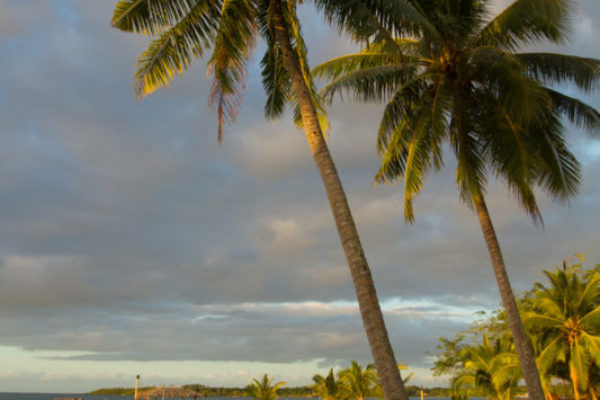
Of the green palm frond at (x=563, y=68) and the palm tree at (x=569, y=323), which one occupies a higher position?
the green palm frond at (x=563, y=68)

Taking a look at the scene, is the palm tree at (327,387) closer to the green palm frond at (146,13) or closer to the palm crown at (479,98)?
the palm crown at (479,98)

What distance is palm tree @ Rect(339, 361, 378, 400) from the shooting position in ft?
113

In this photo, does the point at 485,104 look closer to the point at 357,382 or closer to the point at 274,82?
the point at 274,82

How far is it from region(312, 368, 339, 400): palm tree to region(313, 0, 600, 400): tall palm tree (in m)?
23.1

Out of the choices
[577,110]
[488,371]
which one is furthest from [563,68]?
[488,371]

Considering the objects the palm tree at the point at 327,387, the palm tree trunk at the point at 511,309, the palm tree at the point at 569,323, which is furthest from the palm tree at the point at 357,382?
the palm tree trunk at the point at 511,309

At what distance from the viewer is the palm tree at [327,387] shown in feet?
113

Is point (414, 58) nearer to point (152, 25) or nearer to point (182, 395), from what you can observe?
point (152, 25)

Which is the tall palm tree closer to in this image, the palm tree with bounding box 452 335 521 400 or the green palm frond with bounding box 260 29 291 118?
the green palm frond with bounding box 260 29 291 118

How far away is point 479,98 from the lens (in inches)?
560

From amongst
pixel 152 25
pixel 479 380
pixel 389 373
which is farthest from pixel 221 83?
pixel 479 380

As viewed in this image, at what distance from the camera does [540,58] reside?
13.9 metres

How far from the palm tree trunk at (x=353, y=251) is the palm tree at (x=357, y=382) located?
28860 mm

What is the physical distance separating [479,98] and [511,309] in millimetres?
5754
